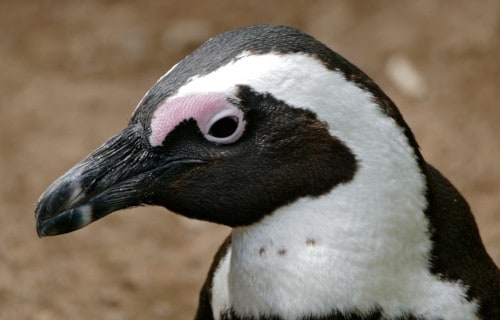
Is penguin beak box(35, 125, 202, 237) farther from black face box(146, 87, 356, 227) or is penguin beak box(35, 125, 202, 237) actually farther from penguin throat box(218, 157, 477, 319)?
penguin throat box(218, 157, 477, 319)

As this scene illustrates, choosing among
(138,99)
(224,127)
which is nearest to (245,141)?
(224,127)

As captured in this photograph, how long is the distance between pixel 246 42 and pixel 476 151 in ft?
8.71

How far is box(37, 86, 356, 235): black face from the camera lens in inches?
79.5

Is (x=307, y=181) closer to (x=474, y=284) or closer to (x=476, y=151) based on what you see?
(x=474, y=284)

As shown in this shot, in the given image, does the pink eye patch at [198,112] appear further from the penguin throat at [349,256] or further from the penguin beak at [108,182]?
the penguin throat at [349,256]

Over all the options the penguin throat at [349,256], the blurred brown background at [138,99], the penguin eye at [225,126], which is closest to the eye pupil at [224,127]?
the penguin eye at [225,126]

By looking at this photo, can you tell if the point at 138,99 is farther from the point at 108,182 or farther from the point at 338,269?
the point at 338,269

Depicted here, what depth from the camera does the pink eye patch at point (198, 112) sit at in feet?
6.48

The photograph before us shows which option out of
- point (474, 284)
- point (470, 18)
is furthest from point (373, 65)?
point (474, 284)

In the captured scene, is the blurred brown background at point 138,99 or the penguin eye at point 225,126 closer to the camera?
→ the penguin eye at point 225,126

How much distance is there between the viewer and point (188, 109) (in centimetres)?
199

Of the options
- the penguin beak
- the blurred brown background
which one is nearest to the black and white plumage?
the penguin beak

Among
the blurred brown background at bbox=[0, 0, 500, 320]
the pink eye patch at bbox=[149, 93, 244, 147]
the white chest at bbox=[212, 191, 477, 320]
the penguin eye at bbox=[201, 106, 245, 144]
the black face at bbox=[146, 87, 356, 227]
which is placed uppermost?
the blurred brown background at bbox=[0, 0, 500, 320]

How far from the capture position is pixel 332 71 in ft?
6.55
